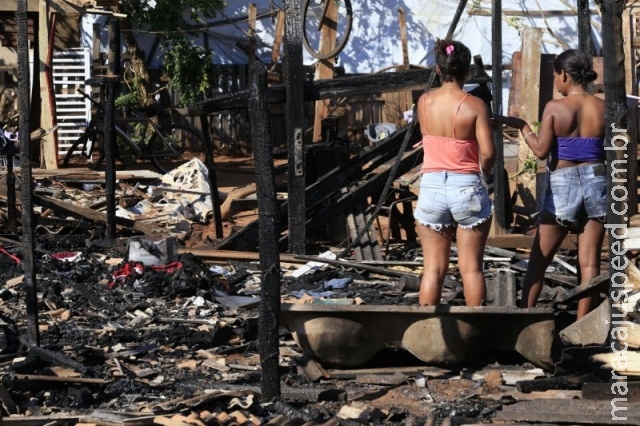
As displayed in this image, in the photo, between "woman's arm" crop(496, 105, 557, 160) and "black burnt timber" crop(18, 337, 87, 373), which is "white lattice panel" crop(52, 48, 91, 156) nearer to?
"black burnt timber" crop(18, 337, 87, 373)

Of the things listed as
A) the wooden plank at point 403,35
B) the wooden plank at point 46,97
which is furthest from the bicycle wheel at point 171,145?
the wooden plank at point 403,35

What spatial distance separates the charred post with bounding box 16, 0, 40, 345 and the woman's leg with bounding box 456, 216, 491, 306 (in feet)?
9.16

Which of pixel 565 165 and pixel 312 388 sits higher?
pixel 565 165

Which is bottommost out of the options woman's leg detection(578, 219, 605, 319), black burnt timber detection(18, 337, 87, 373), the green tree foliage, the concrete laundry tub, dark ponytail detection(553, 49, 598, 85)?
black burnt timber detection(18, 337, 87, 373)

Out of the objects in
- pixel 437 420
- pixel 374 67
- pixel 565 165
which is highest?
pixel 374 67

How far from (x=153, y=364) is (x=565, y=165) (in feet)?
9.92

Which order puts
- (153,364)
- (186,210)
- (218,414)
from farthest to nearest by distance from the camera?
(186,210) → (153,364) → (218,414)

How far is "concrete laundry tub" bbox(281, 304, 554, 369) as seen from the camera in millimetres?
6250

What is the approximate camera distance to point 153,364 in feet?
22.4

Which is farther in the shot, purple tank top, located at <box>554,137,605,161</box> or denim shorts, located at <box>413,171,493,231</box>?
purple tank top, located at <box>554,137,605,161</box>

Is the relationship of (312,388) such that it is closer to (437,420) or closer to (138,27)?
(437,420)

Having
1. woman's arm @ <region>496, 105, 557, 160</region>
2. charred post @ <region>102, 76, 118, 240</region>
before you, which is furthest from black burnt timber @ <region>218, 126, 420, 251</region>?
woman's arm @ <region>496, 105, 557, 160</region>

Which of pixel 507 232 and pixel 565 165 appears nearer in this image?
pixel 565 165

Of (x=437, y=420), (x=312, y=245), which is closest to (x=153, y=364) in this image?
(x=437, y=420)
